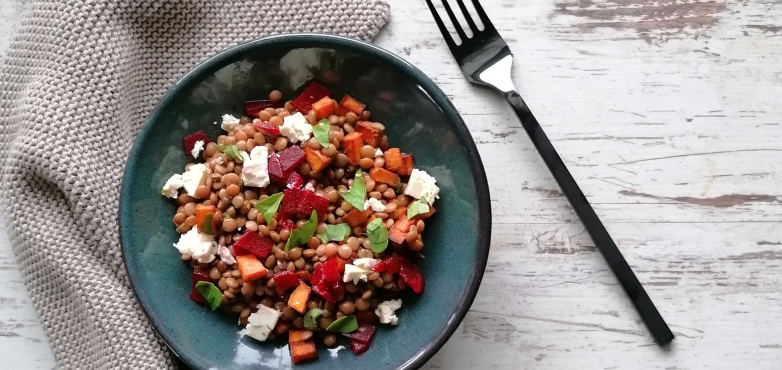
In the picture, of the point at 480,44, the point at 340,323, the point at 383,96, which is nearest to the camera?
the point at 340,323

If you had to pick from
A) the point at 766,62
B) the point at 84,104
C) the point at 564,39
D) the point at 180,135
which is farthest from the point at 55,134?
the point at 766,62

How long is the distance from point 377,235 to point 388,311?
0.66 feet

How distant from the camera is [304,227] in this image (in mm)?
1469

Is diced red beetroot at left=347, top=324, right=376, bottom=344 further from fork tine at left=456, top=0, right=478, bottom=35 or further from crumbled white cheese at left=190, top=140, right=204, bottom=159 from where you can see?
fork tine at left=456, top=0, right=478, bottom=35

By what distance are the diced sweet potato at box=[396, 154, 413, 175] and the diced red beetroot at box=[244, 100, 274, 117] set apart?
0.38 meters

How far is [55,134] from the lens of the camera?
5.14ft

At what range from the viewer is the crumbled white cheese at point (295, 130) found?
5.00ft

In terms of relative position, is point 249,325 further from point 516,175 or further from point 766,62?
point 766,62

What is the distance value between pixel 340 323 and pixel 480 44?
33.5 inches

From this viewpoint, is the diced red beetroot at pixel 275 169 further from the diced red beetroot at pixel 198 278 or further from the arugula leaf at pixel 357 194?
the diced red beetroot at pixel 198 278

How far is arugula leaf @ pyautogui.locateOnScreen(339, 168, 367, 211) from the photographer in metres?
1.49

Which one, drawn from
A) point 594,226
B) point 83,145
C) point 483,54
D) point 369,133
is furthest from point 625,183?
point 83,145

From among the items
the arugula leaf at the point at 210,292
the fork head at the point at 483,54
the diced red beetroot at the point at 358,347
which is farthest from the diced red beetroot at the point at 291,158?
the fork head at the point at 483,54

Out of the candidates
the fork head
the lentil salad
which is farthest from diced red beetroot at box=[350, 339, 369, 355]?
the fork head
